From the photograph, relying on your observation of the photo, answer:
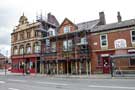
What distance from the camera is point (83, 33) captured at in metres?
35.0

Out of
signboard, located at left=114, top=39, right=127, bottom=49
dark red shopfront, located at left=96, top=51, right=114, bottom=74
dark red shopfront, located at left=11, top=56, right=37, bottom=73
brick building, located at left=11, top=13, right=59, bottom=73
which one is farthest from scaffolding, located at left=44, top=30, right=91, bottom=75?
signboard, located at left=114, top=39, right=127, bottom=49

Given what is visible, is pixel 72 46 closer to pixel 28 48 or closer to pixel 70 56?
pixel 70 56

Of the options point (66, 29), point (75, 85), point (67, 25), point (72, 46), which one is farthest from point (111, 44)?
point (75, 85)

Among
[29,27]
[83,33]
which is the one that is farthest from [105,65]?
[29,27]

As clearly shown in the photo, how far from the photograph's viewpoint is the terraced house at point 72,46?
31.0 m

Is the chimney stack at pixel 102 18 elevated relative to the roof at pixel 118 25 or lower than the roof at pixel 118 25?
elevated

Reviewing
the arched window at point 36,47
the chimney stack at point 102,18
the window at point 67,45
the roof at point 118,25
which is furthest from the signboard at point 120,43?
the arched window at point 36,47

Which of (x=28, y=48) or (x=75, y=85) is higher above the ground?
(x=28, y=48)

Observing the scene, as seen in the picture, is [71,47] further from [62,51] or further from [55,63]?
[55,63]

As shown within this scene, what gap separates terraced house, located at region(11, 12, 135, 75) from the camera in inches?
1221

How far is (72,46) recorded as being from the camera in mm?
36250

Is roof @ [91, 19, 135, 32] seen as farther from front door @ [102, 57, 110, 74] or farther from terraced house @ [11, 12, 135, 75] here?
front door @ [102, 57, 110, 74]

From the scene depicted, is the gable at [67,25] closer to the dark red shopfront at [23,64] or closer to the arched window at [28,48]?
the dark red shopfront at [23,64]

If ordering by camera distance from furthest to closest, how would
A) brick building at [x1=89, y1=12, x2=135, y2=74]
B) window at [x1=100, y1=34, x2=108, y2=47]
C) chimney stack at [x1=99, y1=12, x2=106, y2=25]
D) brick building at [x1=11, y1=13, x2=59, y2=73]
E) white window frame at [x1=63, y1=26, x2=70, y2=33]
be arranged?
brick building at [x1=11, y1=13, x2=59, y2=73]
white window frame at [x1=63, y1=26, x2=70, y2=33]
chimney stack at [x1=99, y1=12, x2=106, y2=25]
window at [x1=100, y1=34, x2=108, y2=47]
brick building at [x1=89, y1=12, x2=135, y2=74]
